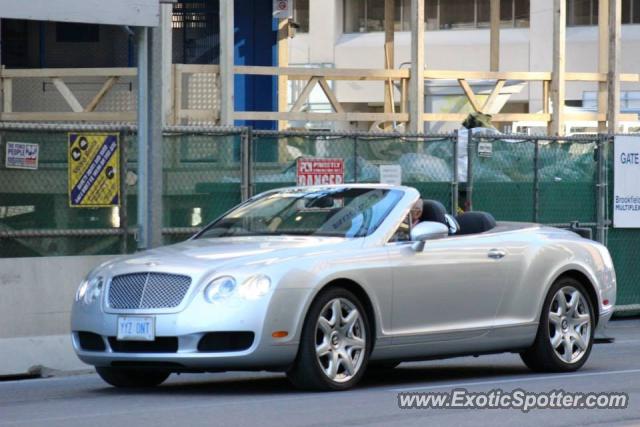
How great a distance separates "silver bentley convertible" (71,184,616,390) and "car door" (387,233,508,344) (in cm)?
1

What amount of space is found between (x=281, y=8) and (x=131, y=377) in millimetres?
15656

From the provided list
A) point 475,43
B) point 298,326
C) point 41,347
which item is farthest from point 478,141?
point 475,43

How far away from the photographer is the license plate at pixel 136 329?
915 cm

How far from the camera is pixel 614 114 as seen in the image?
2309 cm

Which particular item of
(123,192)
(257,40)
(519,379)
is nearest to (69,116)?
(257,40)

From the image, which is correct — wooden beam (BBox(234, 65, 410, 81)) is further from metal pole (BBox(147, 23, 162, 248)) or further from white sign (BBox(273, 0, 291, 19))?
metal pole (BBox(147, 23, 162, 248))

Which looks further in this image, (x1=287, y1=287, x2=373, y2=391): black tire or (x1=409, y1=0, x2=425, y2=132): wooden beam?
(x1=409, y1=0, x2=425, y2=132): wooden beam

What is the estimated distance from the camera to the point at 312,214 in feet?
34.4

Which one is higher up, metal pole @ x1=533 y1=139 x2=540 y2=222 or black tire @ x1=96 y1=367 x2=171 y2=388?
metal pole @ x1=533 y1=139 x2=540 y2=222

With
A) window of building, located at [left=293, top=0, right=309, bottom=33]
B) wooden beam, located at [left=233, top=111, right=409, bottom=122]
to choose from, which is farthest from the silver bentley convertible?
window of building, located at [left=293, top=0, right=309, bottom=33]

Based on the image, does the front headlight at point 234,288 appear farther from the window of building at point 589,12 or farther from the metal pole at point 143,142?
the window of building at point 589,12

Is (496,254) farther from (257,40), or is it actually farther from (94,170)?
(257,40)

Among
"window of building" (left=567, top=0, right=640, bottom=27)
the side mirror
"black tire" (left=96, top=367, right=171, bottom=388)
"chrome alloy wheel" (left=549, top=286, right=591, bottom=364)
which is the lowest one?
"black tire" (left=96, top=367, right=171, bottom=388)

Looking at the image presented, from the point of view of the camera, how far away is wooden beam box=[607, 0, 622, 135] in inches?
905
